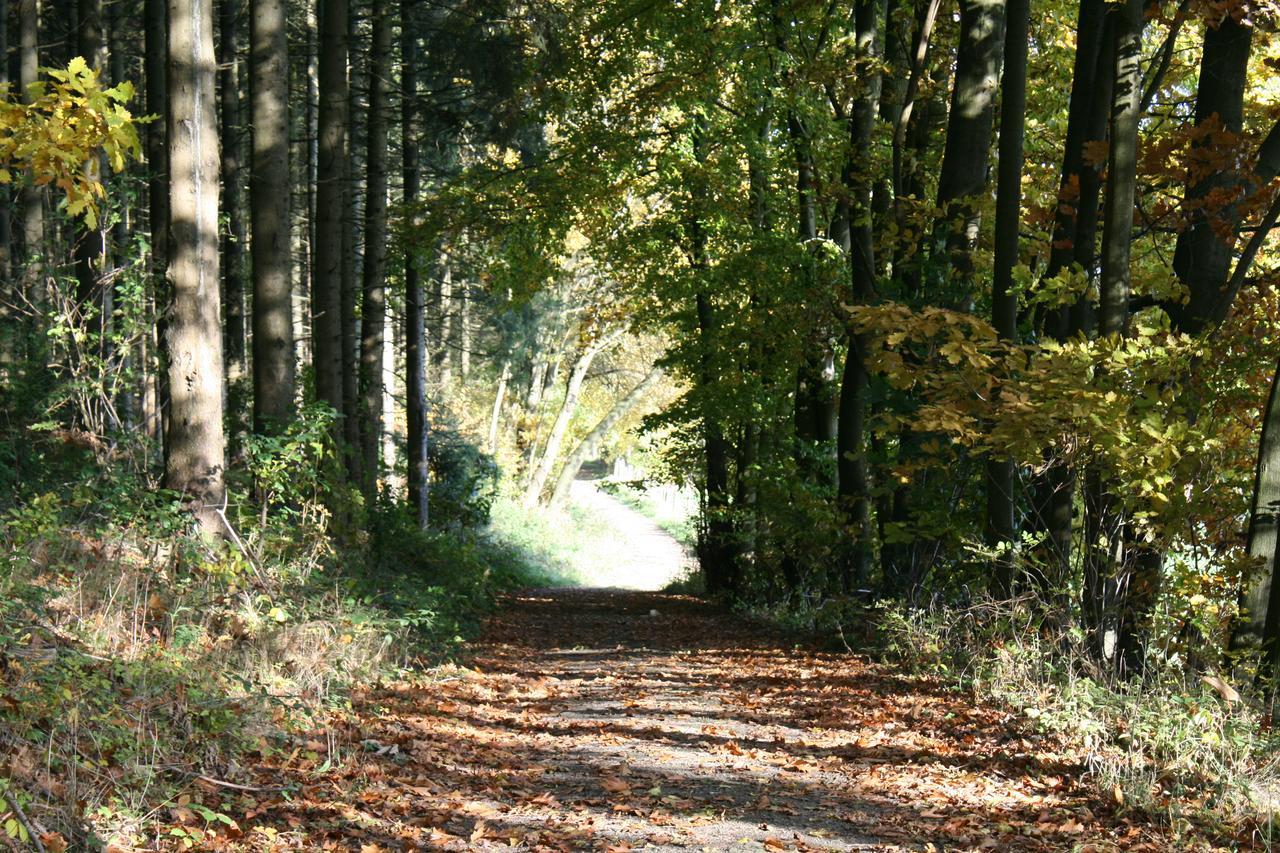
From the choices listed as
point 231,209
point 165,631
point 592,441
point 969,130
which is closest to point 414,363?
point 231,209

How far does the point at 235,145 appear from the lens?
17984mm

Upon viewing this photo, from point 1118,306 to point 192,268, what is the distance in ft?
23.9

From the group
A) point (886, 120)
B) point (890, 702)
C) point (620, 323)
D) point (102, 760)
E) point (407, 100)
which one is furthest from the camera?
point (620, 323)

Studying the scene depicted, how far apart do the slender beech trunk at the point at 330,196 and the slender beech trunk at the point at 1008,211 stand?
8.05 metres

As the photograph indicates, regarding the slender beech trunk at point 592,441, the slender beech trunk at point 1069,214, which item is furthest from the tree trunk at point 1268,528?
the slender beech trunk at point 592,441

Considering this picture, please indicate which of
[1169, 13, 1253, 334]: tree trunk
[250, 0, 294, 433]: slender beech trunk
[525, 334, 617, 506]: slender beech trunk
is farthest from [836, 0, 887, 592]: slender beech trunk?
[525, 334, 617, 506]: slender beech trunk

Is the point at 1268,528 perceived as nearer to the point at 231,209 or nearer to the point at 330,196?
the point at 330,196

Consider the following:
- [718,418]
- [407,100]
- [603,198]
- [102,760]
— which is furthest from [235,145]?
[102,760]

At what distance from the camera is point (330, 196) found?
580 inches

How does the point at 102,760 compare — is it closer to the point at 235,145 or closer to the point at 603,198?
the point at 603,198

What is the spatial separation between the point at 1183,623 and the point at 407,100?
15.1m

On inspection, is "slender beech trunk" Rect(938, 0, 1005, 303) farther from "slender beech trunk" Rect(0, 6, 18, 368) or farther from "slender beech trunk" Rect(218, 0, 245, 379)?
"slender beech trunk" Rect(218, 0, 245, 379)

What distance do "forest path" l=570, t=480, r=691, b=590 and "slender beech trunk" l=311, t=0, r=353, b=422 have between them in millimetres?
15239

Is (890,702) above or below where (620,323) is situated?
below
